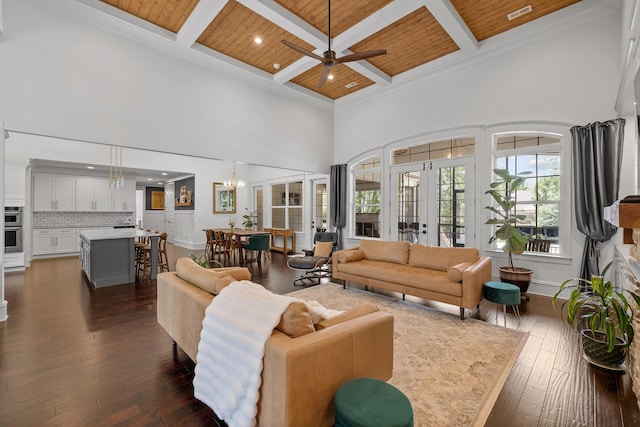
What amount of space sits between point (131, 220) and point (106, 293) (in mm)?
5726

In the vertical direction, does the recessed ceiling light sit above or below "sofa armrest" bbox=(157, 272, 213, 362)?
above

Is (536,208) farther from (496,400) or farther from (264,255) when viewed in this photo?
(264,255)

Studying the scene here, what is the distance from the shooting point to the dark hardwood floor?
1918 mm

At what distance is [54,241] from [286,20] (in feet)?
29.4

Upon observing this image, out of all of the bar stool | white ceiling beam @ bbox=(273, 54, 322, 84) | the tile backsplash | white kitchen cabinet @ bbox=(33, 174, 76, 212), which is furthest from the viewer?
the tile backsplash

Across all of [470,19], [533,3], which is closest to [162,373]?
[470,19]

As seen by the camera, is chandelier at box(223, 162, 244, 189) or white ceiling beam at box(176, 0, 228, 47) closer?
white ceiling beam at box(176, 0, 228, 47)

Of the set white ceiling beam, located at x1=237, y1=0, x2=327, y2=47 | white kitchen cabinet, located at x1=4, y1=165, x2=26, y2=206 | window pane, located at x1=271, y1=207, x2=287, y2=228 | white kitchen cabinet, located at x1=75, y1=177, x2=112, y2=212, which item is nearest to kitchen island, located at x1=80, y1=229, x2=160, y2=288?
white kitchen cabinet, located at x1=4, y1=165, x2=26, y2=206

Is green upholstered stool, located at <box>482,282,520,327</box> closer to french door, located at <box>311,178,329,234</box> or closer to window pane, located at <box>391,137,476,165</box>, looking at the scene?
window pane, located at <box>391,137,476,165</box>

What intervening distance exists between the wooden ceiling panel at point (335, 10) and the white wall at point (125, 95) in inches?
84.0

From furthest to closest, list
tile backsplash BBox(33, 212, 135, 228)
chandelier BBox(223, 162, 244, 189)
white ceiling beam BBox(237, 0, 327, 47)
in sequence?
chandelier BBox(223, 162, 244, 189), tile backsplash BBox(33, 212, 135, 228), white ceiling beam BBox(237, 0, 327, 47)

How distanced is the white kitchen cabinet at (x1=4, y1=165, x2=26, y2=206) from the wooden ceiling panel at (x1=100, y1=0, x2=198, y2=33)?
4.81m

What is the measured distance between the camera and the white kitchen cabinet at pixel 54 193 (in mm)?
8031

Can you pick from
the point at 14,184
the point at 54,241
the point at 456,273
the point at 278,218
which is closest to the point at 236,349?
the point at 456,273
